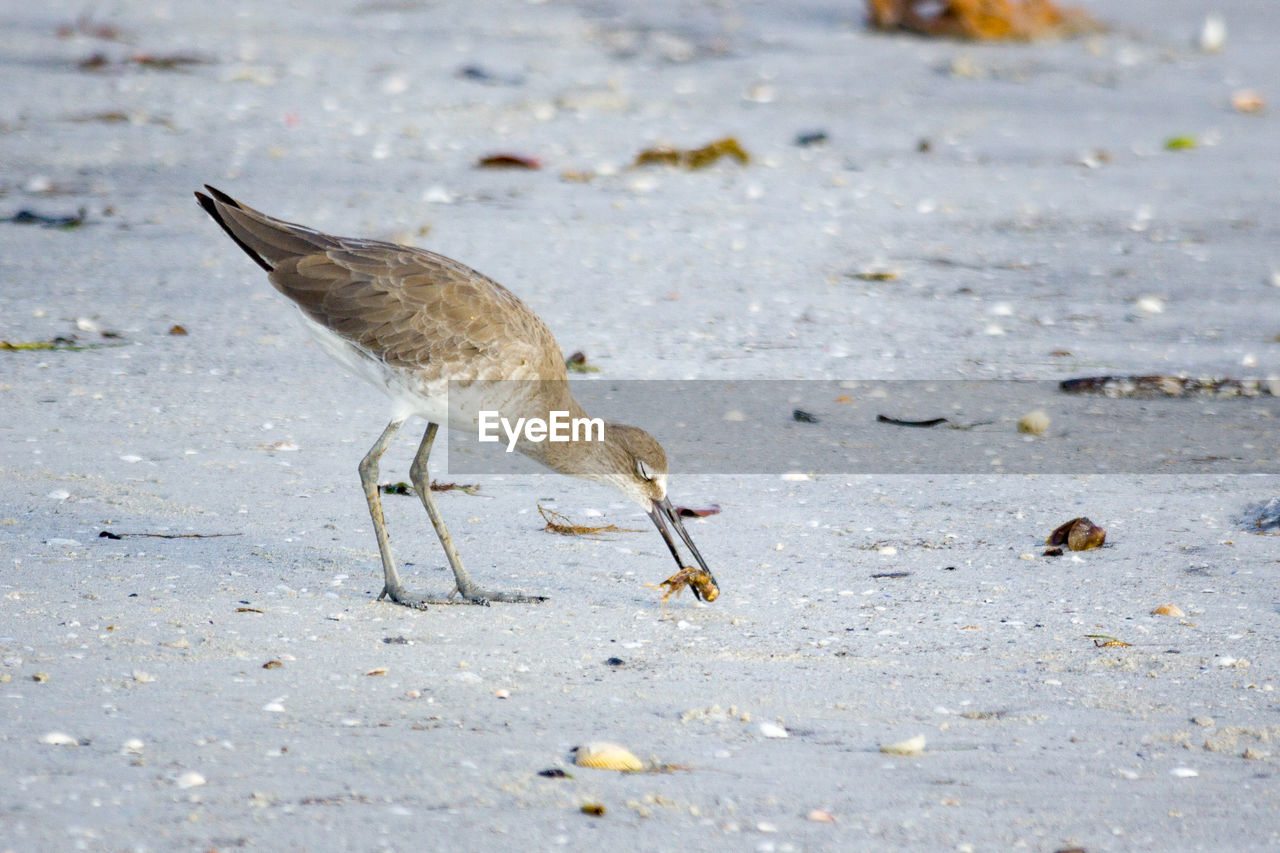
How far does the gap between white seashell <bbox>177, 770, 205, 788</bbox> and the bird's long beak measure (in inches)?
80.8

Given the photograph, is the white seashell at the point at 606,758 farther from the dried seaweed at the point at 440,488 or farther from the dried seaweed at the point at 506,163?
the dried seaweed at the point at 506,163

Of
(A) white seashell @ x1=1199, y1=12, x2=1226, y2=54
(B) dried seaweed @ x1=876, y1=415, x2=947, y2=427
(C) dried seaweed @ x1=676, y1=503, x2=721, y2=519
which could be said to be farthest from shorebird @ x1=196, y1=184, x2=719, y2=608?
(A) white seashell @ x1=1199, y1=12, x2=1226, y2=54

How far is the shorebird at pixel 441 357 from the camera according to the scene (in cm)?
547

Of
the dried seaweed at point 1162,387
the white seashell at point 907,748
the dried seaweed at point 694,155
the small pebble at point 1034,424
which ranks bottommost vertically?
the small pebble at point 1034,424

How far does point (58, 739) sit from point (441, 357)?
198 cm

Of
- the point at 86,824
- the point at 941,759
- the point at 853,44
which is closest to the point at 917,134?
the point at 853,44

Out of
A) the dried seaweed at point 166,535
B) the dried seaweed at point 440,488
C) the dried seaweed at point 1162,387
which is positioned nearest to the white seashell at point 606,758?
the dried seaweed at point 166,535

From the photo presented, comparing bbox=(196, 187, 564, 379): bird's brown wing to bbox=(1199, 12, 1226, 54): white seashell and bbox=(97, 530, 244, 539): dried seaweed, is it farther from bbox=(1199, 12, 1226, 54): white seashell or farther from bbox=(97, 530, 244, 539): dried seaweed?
bbox=(1199, 12, 1226, 54): white seashell

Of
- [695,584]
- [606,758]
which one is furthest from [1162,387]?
[606,758]

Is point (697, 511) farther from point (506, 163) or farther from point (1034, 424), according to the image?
point (506, 163)

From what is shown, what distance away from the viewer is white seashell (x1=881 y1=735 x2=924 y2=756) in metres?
4.09

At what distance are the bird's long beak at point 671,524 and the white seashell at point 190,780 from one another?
2.05 metres

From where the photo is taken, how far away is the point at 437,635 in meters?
5.00

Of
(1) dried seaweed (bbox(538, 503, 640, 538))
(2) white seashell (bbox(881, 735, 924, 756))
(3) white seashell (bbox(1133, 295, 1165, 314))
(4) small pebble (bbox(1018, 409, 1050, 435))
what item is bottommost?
(1) dried seaweed (bbox(538, 503, 640, 538))
